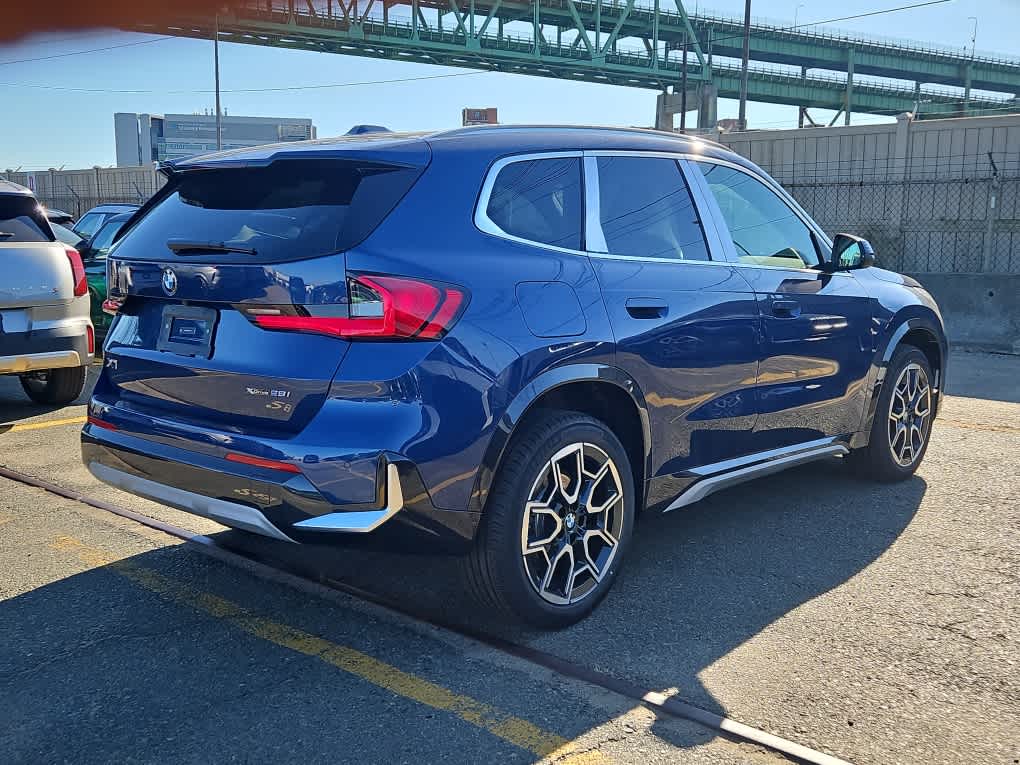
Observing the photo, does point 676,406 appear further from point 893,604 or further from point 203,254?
point 203,254

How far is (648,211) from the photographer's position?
13.7ft

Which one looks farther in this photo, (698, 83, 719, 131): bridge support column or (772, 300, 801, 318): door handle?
(698, 83, 719, 131): bridge support column

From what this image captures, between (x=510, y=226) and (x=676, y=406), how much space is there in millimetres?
1044

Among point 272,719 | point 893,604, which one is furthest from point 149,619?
point 893,604

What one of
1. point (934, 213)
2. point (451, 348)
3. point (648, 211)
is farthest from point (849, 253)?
point (934, 213)

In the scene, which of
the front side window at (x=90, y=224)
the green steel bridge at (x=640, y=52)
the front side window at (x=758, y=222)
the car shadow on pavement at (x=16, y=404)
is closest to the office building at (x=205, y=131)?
the green steel bridge at (x=640, y=52)

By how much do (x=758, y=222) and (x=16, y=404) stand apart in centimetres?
630

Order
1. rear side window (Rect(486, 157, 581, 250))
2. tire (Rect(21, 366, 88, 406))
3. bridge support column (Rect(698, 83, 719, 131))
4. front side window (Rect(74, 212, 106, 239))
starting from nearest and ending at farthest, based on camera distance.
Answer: rear side window (Rect(486, 157, 581, 250))
tire (Rect(21, 366, 88, 406))
front side window (Rect(74, 212, 106, 239))
bridge support column (Rect(698, 83, 719, 131))

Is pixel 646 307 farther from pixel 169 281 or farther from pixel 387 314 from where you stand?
pixel 169 281

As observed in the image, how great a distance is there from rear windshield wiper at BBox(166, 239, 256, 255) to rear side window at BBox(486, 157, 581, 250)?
85cm

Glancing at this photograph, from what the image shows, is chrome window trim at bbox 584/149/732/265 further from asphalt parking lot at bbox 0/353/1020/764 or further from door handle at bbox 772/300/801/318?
asphalt parking lot at bbox 0/353/1020/764

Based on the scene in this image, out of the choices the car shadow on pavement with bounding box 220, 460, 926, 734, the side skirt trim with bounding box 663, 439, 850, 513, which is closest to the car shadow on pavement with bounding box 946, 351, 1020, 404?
the car shadow on pavement with bounding box 220, 460, 926, 734

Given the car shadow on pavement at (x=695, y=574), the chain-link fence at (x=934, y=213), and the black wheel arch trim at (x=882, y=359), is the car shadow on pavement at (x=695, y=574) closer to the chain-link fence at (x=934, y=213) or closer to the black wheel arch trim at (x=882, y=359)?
the black wheel arch trim at (x=882, y=359)

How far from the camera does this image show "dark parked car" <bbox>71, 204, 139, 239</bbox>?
1353 centimetres
